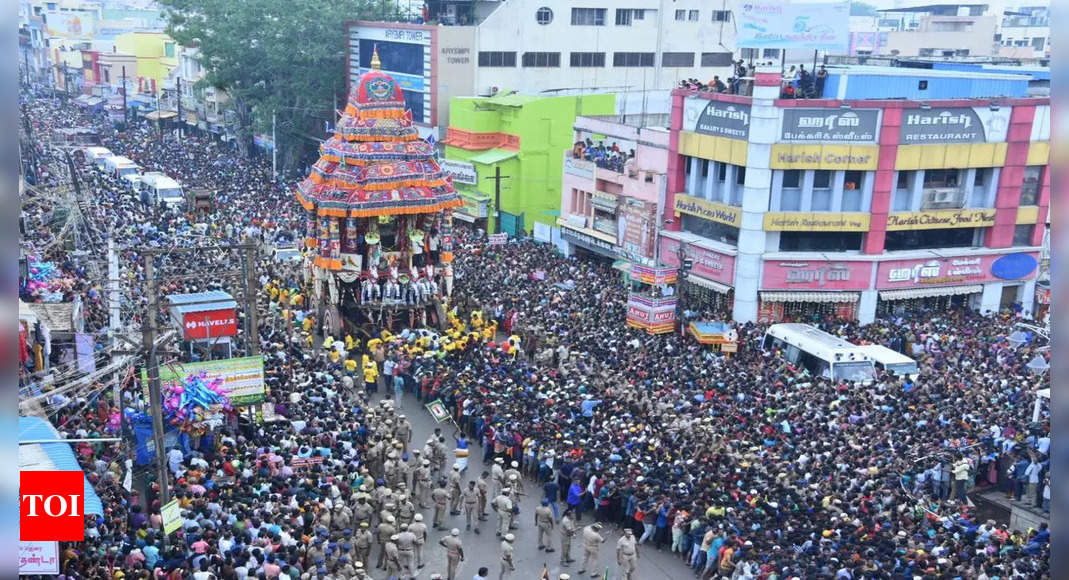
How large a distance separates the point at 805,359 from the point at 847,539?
1098 cm

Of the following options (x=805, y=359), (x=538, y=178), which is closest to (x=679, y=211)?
(x=805, y=359)

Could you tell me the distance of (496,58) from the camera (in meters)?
52.8

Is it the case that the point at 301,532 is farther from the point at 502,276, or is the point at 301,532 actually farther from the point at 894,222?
the point at 894,222

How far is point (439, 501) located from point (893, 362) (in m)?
12.8

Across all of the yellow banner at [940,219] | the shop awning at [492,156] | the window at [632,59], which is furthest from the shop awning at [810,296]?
the window at [632,59]

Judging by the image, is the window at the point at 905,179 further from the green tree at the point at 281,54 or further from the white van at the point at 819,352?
the green tree at the point at 281,54

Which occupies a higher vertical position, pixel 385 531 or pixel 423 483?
pixel 385 531

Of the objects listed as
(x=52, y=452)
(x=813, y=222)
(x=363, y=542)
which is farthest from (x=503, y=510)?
(x=813, y=222)

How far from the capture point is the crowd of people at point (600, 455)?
16.6 meters

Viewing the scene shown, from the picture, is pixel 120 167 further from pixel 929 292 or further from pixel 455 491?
pixel 929 292

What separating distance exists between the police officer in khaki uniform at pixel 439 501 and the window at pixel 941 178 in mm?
20150

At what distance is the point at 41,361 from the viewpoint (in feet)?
76.4

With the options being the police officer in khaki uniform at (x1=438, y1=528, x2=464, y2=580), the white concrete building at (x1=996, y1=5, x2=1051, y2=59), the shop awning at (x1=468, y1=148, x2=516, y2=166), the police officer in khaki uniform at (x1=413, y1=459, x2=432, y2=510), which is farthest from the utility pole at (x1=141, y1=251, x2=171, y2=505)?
the white concrete building at (x1=996, y1=5, x2=1051, y2=59)

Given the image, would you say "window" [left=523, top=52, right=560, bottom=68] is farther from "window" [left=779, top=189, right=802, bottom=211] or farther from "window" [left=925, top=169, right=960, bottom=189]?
"window" [left=925, top=169, right=960, bottom=189]
